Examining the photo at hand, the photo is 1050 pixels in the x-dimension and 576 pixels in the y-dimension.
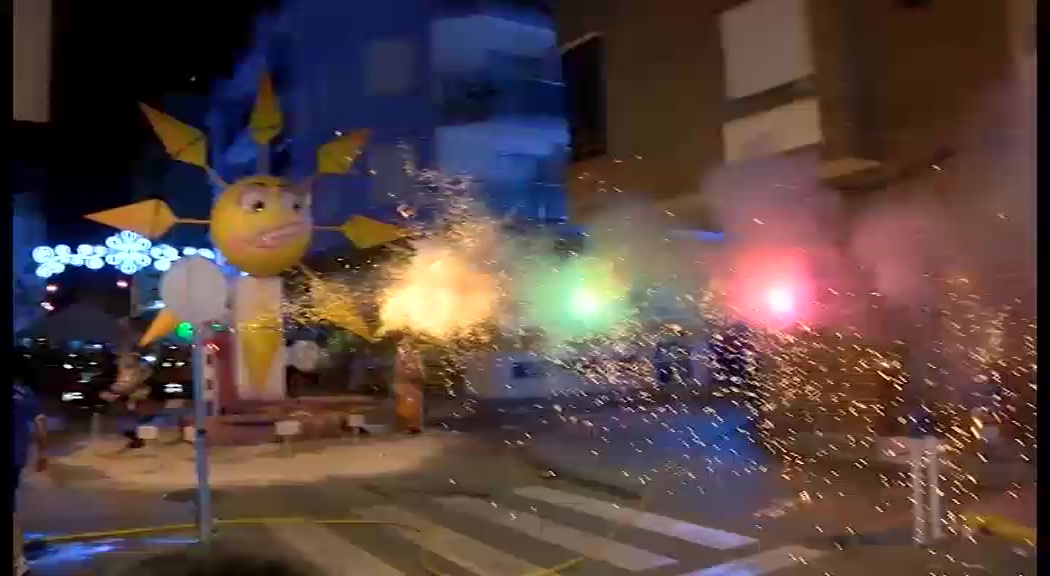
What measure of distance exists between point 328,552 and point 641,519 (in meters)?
0.34

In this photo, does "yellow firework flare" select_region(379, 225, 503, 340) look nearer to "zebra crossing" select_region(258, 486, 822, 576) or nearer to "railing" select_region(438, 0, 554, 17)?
"zebra crossing" select_region(258, 486, 822, 576)

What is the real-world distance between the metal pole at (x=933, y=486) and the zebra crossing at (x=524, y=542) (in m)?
0.14

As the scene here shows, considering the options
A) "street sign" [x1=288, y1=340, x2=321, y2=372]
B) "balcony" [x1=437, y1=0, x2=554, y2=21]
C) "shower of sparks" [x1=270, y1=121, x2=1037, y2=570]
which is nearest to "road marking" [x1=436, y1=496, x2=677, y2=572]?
"shower of sparks" [x1=270, y1=121, x2=1037, y2=570]

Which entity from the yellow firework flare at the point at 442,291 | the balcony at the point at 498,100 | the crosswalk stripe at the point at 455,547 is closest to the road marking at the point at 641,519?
the crosswalk stripe at the point at 455,547

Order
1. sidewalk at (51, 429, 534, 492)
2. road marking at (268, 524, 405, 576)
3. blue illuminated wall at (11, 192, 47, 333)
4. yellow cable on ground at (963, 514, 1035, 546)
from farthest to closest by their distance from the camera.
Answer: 1. sidewalk at (51, 429, 534, 492)
2. road marking at (268, 524, 405, 576)
3. yellow cable on ground at (963, 514, 1035, 546)
4. blue illuminated wall at (11, 192, 47, 333)

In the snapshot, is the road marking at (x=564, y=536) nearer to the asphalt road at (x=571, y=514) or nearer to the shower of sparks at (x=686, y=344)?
the asphalt road at (x=571, y=514)

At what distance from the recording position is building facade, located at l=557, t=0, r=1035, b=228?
960 mm

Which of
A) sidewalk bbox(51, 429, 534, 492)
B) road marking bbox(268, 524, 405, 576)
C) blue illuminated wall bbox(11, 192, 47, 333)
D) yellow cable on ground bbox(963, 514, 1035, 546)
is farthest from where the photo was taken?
sidewalk bbox(51, 429, 534, 492)

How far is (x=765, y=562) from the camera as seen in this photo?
0.87 metres

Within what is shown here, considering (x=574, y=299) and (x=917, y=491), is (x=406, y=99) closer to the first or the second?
(x=574, y=299)

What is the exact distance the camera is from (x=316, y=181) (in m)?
1.08

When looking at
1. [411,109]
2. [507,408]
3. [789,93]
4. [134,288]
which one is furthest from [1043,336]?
[134,288]

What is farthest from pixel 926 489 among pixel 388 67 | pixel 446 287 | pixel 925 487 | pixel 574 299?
pixel 388 67

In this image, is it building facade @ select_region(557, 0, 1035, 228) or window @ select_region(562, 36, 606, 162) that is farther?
window @ select_region(562, 36, 606, 162)
